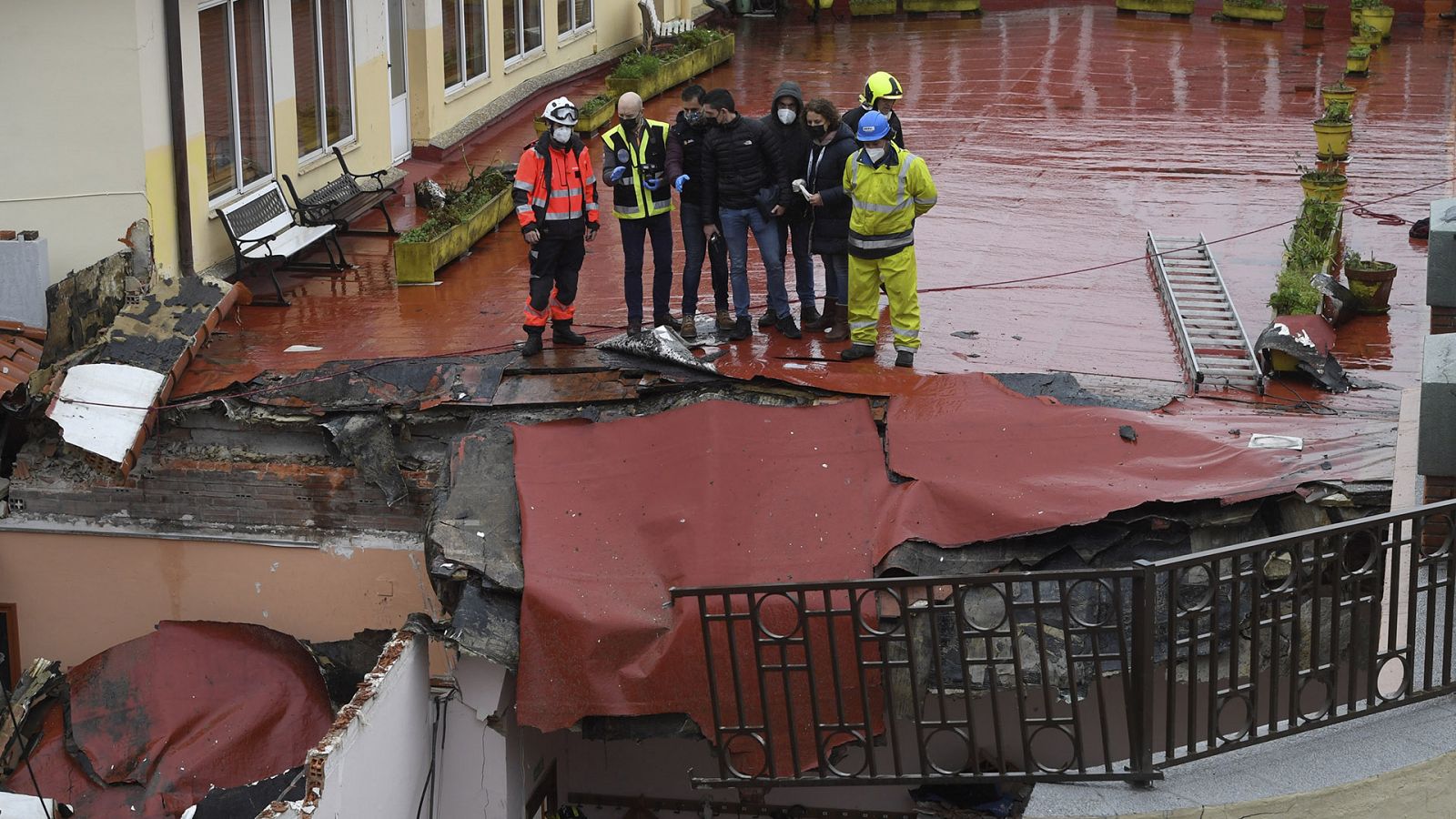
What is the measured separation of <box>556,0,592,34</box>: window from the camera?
20.1 m

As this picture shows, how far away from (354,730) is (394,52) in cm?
969

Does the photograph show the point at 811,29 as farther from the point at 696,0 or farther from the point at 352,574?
the point at 352,574

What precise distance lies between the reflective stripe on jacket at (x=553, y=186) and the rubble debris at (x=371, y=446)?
1.56 meters

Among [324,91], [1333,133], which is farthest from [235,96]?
[1333,133]

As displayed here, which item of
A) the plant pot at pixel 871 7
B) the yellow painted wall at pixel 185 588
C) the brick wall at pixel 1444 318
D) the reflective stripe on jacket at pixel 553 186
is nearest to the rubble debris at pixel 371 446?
the yellow painted wall at pixel 185 588

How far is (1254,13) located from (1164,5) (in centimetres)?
152

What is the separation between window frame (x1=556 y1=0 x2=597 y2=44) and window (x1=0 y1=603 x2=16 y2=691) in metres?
11.5

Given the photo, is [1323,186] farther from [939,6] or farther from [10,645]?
[939,6]

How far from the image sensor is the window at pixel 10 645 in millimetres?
10383

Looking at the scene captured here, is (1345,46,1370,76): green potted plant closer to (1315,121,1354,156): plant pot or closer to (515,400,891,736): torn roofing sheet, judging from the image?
(1315,121,1354,156): plant pot

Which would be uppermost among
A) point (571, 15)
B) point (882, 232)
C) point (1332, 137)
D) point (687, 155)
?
point (571, 15)

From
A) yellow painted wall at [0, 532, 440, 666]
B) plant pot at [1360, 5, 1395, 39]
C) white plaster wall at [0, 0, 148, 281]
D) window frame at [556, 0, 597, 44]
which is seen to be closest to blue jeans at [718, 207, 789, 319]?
yellow painted wall at [0, 532, 440, 666]

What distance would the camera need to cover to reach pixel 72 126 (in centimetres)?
1083

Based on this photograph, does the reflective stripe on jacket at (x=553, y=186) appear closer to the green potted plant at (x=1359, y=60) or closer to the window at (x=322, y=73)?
the window at (x=322, y=73)
